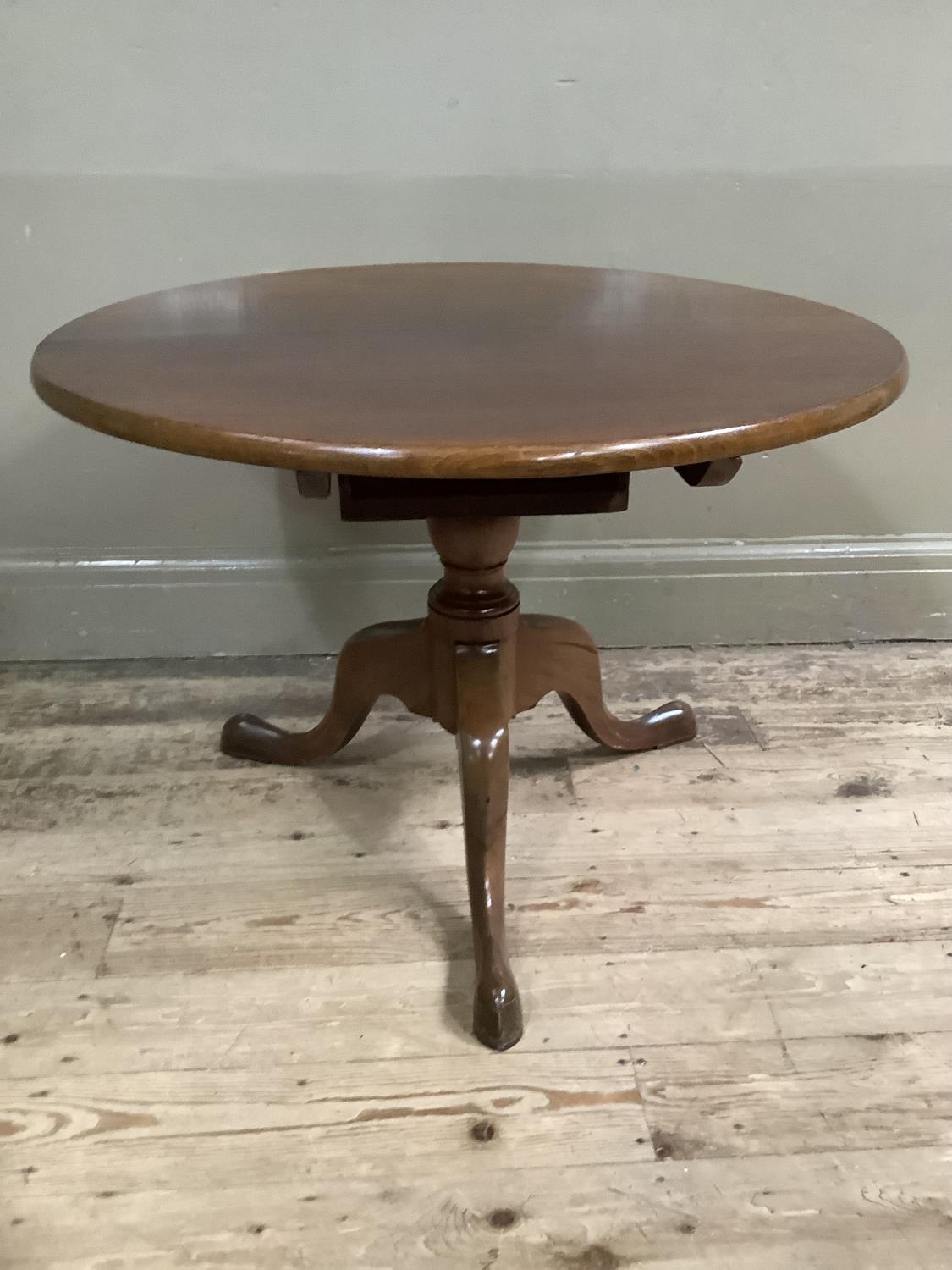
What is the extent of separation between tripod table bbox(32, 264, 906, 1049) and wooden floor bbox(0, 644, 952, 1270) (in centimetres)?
10

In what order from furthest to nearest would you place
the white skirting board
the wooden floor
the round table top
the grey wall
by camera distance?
the white skirting board < the grey wall < the wooden floor < the round table top

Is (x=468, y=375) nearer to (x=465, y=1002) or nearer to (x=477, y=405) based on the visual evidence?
(x=477, y=405)

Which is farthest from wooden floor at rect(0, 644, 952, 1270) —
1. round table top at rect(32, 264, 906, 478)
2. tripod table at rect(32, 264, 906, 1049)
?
round table top at rect(32, 264, 906, 478)

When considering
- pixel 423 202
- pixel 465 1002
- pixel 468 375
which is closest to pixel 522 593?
pixel 423 202

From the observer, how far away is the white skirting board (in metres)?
1.49

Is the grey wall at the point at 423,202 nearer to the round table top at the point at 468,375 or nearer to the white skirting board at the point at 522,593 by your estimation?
the white skirting board at the point at 522,593

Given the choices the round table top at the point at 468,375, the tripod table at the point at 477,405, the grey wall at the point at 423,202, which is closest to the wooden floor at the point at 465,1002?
the tripod table at the point at 477,405

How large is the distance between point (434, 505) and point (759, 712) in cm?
79

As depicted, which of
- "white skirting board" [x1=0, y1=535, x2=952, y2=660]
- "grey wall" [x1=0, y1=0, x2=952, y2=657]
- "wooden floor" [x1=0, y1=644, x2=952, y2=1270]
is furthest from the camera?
"white skirting board" [x1=0, y1=535, x2=952, y2=660]

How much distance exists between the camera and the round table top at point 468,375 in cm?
57

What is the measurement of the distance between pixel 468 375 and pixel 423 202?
71cm

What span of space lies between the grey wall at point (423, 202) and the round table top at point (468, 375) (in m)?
0.36

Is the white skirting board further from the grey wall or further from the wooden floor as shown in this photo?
the wooden floor

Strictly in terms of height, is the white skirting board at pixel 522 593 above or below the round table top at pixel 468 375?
below
